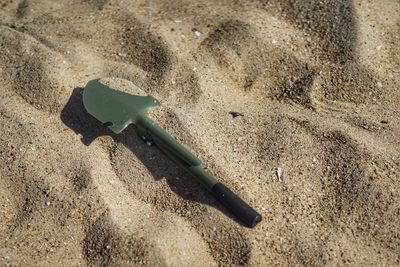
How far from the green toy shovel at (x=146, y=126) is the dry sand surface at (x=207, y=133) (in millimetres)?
53

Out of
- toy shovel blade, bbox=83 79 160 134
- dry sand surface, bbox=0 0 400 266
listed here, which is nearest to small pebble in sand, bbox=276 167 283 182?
dry sand surface, bbox=0 0 400 266

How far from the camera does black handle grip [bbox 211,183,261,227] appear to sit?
75.7 inches

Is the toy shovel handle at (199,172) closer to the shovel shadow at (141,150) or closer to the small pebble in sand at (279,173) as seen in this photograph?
the shovel shadow at (141,150)

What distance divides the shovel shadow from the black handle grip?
0.04m

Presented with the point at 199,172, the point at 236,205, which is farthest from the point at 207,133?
the point at 236,205

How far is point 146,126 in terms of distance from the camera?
Result: 7.02ft

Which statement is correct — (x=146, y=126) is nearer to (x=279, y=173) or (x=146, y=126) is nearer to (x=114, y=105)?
(x=114, y=105)

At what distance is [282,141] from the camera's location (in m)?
2.19

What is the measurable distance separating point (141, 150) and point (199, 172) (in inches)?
10.6

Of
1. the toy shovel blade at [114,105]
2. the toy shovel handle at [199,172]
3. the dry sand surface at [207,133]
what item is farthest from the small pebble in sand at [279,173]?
the toy shovel blade at [114,105]

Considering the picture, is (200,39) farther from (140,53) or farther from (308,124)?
(308,124)

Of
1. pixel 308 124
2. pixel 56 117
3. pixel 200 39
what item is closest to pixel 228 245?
pixel 308 124

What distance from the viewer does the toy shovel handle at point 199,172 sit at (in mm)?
1933

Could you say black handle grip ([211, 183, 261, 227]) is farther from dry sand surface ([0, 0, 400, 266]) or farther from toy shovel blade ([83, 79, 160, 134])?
toy shovel blade ([83, 79, 160, 134])
